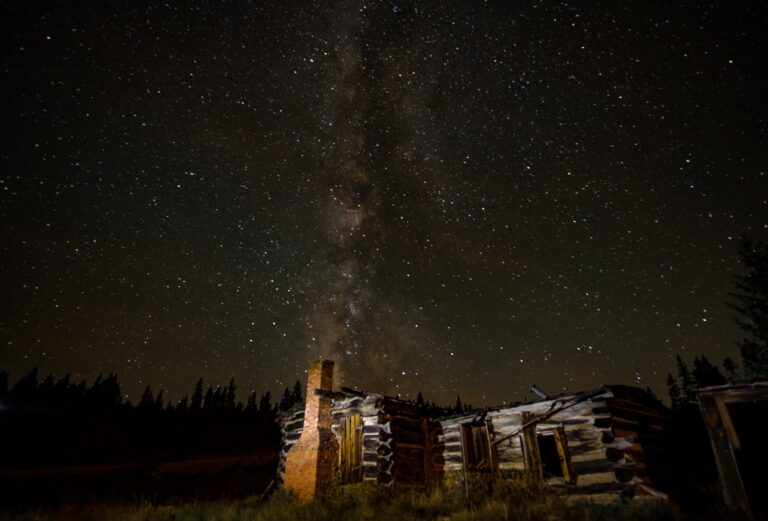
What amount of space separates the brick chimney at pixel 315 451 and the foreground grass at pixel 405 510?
68 centimetres

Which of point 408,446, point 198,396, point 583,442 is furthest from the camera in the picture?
point 198,396

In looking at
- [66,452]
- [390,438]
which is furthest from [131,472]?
[390,438]

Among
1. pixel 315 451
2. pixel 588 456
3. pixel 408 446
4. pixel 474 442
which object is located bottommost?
pixel 588 456

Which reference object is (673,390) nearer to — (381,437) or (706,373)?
(706,373)

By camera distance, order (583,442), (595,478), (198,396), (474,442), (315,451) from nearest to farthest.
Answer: (595,478), (583,442), (315,451), (474,442), (198,396)

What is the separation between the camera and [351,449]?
16391 millimetres

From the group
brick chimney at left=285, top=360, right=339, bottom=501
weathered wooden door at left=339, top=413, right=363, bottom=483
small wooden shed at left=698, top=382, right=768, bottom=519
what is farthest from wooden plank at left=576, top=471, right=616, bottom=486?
brick chimney at left=285, top=360, right=339, bottom=501

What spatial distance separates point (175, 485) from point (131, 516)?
27.1m

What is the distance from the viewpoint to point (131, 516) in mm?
11109

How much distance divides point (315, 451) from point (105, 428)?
194 feet

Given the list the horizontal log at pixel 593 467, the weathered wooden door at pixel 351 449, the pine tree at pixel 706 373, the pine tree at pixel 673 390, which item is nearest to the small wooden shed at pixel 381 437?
the weathered wooden door at pixel 351 449

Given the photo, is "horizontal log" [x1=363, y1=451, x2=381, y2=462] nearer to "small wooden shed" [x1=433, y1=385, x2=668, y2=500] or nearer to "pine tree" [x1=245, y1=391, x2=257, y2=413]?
"small wooden shed" [x1=433, y1=385, x2=668, y2=500]

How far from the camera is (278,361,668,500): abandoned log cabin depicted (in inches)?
474

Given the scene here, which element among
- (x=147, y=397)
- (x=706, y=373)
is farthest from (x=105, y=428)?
(x=706, y=373)
